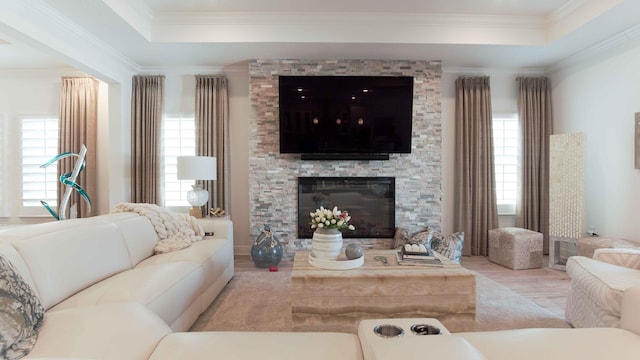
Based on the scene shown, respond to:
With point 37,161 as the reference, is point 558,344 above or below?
below

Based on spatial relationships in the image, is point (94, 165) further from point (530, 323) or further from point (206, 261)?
point (530, 323)

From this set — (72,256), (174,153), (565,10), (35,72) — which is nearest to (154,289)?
(72,256)

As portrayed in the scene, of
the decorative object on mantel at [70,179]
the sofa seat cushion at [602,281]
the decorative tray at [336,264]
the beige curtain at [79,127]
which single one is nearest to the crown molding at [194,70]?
the beige curtain at [79,127]

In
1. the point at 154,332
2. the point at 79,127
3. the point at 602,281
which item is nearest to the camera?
the point at 154,332

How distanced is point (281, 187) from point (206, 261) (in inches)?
73.9

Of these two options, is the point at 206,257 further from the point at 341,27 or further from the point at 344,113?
the point at 341,27

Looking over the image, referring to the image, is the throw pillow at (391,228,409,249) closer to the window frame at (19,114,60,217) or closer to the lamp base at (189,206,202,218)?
the lamp base at (189,206,202,218)

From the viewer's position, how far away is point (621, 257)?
Answer: 8.14 feet

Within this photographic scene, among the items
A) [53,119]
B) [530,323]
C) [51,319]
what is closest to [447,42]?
[530,323]

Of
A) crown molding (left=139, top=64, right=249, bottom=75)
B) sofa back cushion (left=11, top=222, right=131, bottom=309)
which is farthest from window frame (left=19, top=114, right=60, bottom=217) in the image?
sofa back cushion (left=11, top=222, right=131, bottom=309)

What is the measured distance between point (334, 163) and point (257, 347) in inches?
134

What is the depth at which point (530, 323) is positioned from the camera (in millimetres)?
2602

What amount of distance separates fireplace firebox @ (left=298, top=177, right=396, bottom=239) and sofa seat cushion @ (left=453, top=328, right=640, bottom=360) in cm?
309

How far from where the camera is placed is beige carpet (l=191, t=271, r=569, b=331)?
101 inches
